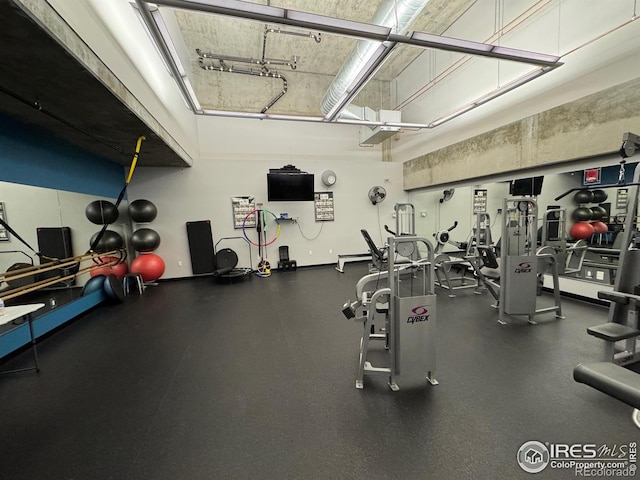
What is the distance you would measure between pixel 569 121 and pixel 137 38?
602 cm

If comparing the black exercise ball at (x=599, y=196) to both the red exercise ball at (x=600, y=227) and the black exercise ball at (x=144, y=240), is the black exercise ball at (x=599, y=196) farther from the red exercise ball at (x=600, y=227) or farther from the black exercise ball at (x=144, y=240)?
the black exercise ball at (x=144, y=240)

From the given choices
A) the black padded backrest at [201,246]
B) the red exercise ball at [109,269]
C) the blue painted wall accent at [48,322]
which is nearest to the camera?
the blue painted wall accent at [48,322]

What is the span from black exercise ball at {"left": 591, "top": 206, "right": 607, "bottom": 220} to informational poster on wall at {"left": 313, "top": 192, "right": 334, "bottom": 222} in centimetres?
527

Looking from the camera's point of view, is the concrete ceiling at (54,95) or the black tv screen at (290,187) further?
the black tv screen at (290,187)

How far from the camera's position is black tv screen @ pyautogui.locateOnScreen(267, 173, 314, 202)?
653 cm

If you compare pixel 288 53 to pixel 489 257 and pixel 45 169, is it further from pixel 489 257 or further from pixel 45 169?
pixel 489 257

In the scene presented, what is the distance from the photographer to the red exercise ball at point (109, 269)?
4.66 metres

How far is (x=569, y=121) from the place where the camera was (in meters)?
3.68

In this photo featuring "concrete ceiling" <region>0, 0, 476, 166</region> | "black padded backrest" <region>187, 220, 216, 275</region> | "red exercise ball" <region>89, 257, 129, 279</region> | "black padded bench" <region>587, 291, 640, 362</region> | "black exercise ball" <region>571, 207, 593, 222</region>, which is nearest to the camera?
"concrete ceiling" <region>0, 0, 476, 166</region>

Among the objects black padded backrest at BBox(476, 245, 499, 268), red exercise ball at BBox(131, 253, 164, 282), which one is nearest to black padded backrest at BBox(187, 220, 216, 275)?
red exercise ball at BBox(131, 253, 164, 282)

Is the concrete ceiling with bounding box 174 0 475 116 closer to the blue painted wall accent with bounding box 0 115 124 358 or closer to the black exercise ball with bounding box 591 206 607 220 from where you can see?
the blue painted wall accent with bounding box 0 115 124 358

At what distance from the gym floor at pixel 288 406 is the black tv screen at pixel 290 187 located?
3.96 m

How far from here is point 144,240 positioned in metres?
5.66

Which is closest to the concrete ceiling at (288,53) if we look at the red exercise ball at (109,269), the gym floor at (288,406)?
the red exercise ball at (109,269)
